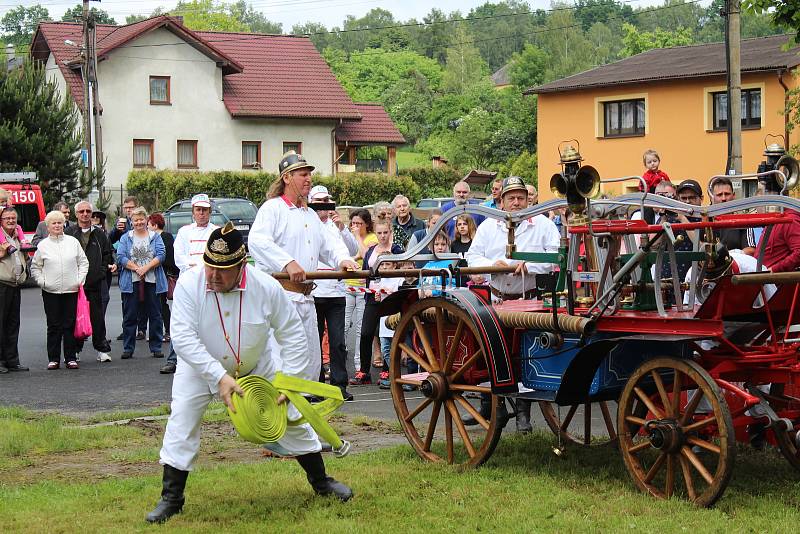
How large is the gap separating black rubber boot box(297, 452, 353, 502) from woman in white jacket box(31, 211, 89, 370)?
772 cm

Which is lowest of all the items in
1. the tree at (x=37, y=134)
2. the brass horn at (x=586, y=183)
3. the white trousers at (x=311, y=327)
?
the white trousers at (x=311, y=327)

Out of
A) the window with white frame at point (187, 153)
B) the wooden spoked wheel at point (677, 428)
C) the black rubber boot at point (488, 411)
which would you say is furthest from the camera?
the window with white frame at point (187, 153)

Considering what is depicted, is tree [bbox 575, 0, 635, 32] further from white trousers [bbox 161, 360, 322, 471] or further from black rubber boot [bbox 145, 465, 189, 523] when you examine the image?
black rubber boot [bbox 145, 465, 189, 523]

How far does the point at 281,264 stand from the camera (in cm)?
896

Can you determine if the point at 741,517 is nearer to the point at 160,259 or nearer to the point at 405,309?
the point at 405,309

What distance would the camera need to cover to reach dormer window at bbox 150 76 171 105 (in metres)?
46.6

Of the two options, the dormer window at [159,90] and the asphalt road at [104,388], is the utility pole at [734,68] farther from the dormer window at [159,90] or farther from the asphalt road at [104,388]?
the dormer window at [159,90]

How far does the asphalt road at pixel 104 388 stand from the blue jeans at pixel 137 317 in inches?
7.5

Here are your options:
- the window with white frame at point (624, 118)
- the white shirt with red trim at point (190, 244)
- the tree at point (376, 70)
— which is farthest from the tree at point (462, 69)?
the white shirt with red trim at point (190, 244)

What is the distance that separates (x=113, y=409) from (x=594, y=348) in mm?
5663

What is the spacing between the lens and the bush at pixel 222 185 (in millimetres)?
41781

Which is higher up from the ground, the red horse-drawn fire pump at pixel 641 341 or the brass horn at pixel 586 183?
the brass horn at pixel 586 183

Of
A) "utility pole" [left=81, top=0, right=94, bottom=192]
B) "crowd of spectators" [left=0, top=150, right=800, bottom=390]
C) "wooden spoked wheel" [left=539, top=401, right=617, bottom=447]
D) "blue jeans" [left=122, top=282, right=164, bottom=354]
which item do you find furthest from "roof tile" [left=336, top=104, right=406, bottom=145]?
"wooden spoked wheel" [left=539, top=401, right=617, bottom=447]

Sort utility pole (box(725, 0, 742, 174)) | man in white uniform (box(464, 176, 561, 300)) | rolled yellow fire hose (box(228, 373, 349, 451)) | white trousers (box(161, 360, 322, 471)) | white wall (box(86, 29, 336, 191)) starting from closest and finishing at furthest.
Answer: rolled yellow fire hose (box(228, 373, 349, 451)) → white trousers (box(161, 360, 322, 471)) → man in white uniform (box(464, 176, 561, 300)) → utility pole (box(725, 0, 742, 174)) → white wall (box(86, 29, 336, 191))
